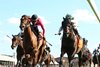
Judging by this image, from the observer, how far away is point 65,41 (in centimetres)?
1476

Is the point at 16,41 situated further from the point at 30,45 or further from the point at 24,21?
the point at 24,21

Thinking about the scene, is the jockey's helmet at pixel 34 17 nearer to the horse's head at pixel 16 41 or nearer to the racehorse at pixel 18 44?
the racehorse at pixel 18 44

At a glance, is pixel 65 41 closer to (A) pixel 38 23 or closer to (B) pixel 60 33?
(B) pixel 60 33

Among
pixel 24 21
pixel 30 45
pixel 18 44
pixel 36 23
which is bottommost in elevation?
pixel 30 45

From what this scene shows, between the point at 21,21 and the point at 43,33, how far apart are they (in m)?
2.11

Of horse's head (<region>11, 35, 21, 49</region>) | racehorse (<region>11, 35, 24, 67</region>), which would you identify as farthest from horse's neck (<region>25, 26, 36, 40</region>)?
horse's head (<region>11, 35, 21, 49</region>)

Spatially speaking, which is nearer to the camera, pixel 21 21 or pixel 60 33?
pixel 21 21

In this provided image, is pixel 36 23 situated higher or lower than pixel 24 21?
higher

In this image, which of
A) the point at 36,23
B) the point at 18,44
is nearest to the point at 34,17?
the point at 36,23

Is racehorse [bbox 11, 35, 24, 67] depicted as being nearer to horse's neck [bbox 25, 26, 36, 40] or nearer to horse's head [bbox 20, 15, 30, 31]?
horse's neck [bbox 25, 26, 36, 40]

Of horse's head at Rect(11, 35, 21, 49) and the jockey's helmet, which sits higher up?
the jockey's helmet

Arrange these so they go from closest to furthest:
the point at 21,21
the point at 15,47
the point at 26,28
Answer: the point at 21,21
the point at 26,28
the point at 15,47

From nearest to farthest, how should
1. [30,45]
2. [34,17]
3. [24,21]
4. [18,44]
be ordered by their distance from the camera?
1. [24,21]
2. [34,17]
3. [30,45]
4. [18,44]

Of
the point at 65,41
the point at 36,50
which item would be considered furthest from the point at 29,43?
the point at 65,41
